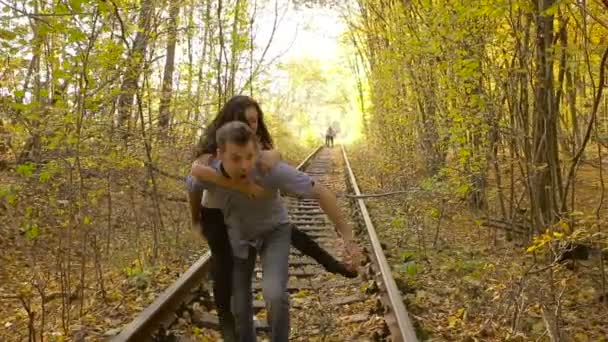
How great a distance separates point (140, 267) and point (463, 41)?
441cm

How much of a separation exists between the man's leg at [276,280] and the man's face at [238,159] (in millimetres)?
498

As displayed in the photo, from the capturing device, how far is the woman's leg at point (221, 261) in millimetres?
3490

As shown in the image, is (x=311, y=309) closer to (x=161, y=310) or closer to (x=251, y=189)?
(x=161, y=310)

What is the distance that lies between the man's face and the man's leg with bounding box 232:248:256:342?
0.65 metres

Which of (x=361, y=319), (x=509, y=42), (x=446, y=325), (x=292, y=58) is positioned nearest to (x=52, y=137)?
(x=361, y=319)

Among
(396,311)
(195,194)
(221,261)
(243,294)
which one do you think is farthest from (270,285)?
(396,311)

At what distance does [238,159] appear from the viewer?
2947 millimetres

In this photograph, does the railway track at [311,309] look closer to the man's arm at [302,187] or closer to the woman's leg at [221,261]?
the woman's leg at [221,261]

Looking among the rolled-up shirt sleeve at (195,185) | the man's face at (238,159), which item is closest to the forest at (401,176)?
the rolled-up shirt sleeve at (195,185)

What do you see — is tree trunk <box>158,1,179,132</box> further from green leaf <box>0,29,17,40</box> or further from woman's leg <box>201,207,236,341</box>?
woman's leg <box>201,207,236,341</box>

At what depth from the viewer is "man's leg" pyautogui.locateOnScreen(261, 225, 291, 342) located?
3.17m

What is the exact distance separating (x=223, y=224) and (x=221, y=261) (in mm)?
244

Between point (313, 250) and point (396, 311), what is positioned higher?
point (313, 250)

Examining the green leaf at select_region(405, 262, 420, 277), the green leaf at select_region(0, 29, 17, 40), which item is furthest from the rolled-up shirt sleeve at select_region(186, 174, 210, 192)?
the green leaf at select_region(405, 262, 420, 277)
